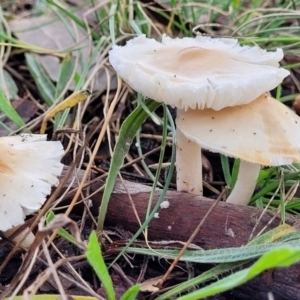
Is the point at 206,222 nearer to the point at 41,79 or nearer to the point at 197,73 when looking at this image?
the point at 197,73

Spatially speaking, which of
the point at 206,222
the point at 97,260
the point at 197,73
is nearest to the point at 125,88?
the point at 197,73

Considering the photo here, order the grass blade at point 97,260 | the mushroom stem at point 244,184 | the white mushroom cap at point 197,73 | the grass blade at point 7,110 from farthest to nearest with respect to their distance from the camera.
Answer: the grass blade at point 7,110
the mushroom stem at point 244,184
the white mushroom cap at point 197,73
the grass blade at point 97,260

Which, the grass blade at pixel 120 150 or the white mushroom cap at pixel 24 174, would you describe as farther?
the grass blade at pixel 120 150

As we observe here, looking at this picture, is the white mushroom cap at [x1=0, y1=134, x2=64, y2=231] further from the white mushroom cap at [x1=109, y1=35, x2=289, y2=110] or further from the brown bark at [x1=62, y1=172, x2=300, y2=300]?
the white mushroom cap at [x1=109, y1=35, x2=289, y2=110]

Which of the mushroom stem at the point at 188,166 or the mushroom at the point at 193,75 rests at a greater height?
the mushroom at the point at 193,75

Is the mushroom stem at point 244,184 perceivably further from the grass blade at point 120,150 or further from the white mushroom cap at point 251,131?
the grass blade at point 120,150

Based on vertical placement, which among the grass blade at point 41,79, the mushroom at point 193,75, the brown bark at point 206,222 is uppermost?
the mushroom at point 193,75

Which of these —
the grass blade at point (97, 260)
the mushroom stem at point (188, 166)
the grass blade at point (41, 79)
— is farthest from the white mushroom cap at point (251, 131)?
the grass blade at point (41, 79)
